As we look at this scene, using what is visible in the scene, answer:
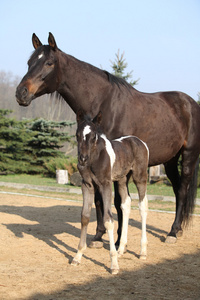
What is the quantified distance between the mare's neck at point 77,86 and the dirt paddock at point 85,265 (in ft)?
7.05

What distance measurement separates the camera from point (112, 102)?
5.45 meters

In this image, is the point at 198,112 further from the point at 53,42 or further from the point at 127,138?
the point at 53,42

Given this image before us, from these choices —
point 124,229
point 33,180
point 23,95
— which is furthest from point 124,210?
point 33,180

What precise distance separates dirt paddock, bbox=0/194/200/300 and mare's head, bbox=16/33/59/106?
6.97 ft

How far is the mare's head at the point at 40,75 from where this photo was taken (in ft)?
16.1

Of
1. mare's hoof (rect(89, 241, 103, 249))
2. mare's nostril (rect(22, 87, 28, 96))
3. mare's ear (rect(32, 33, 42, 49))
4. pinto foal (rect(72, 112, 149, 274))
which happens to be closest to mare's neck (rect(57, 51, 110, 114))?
mare's ear (rect(32, 33, 42, 49))

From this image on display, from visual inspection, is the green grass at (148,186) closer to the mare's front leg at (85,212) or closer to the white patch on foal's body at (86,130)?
the mare's front leg at (85,212)

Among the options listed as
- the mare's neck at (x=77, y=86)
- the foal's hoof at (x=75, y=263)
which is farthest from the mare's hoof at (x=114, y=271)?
the mare's neck at (x=77, y=86)

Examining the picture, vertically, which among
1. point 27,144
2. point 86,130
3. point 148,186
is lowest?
point 148,186

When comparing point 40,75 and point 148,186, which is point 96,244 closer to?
point 40,75

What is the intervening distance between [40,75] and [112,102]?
114 cm

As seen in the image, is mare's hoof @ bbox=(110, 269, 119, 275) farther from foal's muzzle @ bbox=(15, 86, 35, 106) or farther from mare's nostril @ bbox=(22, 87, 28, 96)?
mare's nostril @ bbox=(22, 87, 28, 96)

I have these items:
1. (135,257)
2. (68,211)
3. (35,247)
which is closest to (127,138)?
(135,257)

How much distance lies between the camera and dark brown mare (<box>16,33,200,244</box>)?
16.8ft
